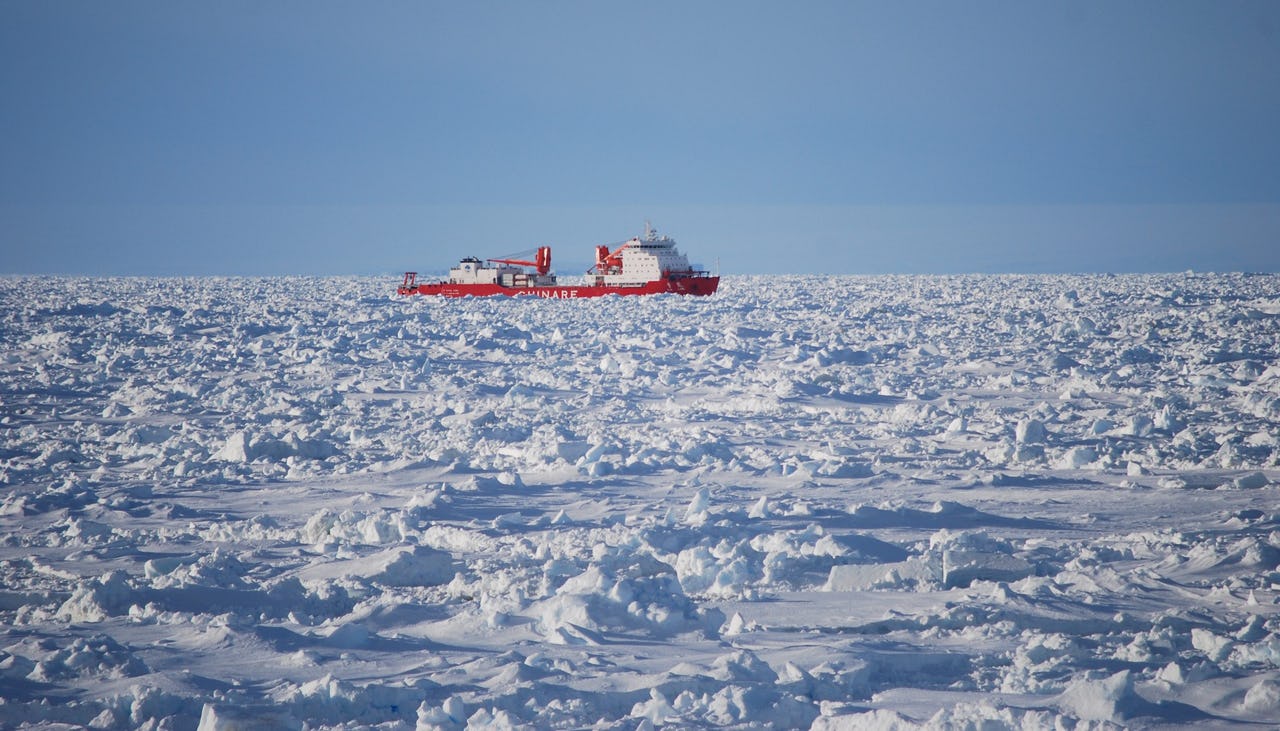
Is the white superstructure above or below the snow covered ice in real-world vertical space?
above

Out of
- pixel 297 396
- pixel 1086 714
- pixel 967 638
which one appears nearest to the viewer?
pixel 1086 714

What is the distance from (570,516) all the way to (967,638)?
268 cm

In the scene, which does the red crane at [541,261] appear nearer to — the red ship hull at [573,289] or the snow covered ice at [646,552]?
the red ship hull at [573,289]

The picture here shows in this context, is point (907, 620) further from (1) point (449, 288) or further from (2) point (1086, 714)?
(1) point (449, 288)

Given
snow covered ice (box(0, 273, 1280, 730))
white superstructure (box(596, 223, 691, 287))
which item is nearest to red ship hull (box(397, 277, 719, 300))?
white superstructure (box(596, 223, 691, 287))

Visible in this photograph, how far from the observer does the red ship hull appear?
1527 inches

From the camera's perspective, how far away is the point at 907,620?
3.85 m

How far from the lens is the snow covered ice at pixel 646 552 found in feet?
10.6

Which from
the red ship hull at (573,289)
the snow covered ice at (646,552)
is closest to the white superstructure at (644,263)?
the red ship hull at (573,289)

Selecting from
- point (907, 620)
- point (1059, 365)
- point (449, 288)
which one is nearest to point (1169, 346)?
point (1059, 365)

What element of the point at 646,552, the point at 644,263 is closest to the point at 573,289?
the point at 644,263

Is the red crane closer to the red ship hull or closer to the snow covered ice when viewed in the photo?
the red ship hull

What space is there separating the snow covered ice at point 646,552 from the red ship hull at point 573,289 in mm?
27057

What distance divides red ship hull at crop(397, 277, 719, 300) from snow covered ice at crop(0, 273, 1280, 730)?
27.1 meters
